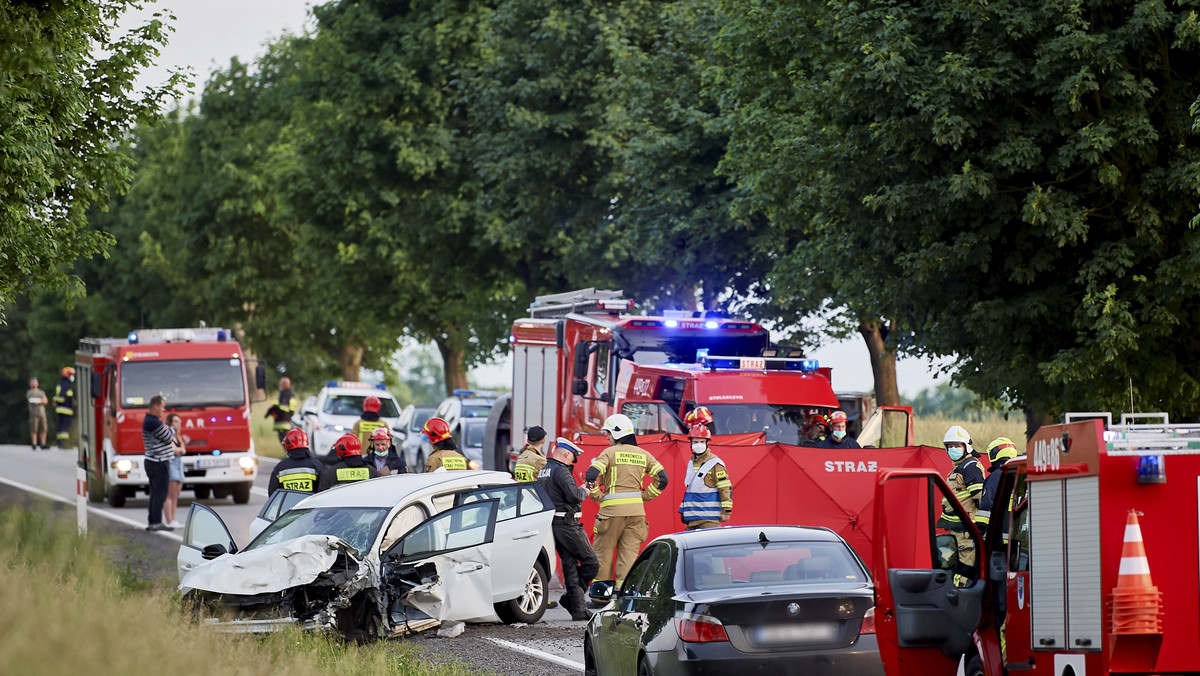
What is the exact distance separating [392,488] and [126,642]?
4.99 metres

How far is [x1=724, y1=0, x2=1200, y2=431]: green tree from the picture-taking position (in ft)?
57.0

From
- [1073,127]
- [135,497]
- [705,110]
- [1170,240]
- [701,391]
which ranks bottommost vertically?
[135,497]

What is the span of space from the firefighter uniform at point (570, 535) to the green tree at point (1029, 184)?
655cm

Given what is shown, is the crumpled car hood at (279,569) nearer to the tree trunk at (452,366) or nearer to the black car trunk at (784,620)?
the black car trunk at (784,620)

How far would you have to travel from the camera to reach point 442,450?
15.4m

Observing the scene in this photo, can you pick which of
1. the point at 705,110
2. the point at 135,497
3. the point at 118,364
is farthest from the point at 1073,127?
the point at 135,497

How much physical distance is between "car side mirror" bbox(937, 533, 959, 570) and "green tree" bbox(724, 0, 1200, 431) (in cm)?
869

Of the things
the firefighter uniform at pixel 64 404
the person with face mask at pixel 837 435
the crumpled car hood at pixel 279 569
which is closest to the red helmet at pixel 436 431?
the crumpled car hood at pixel 279 569

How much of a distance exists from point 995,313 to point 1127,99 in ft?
9.68

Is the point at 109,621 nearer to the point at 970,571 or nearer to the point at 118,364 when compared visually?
the point at 970,571

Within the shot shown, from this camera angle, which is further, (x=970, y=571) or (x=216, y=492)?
(x=216, y=492)

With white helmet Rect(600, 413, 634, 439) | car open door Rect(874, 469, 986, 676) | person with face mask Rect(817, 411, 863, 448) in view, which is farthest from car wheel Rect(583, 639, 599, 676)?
person with face mask Rect(817, 411, 863, 448)

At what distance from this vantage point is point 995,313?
18859 millimetres

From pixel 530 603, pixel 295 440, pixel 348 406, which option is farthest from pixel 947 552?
pixel 348 406
